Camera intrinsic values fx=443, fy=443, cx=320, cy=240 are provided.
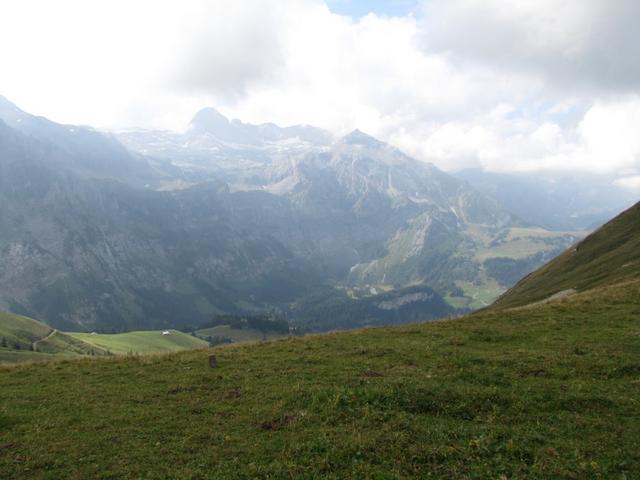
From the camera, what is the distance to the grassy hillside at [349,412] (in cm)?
1683

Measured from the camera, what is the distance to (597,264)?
87312 millimetres

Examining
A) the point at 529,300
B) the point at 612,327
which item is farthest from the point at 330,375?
the point at 529,300

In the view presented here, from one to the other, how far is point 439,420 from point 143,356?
25.3m

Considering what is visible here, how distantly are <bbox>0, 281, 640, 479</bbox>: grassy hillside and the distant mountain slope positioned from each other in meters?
44.6

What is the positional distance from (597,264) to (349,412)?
8509 centimetres

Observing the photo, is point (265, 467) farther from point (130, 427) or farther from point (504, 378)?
point (504, 378)

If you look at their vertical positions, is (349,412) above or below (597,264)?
below

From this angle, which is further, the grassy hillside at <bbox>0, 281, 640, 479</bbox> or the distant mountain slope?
the distant mountain slope

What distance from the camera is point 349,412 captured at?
21094mm

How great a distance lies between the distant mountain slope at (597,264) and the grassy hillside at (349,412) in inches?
1756

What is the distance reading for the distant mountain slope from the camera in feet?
239

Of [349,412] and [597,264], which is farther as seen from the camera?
[597,264]

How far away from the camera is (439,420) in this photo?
19.8 m

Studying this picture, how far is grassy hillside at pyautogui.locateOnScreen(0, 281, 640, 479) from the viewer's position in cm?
1683
